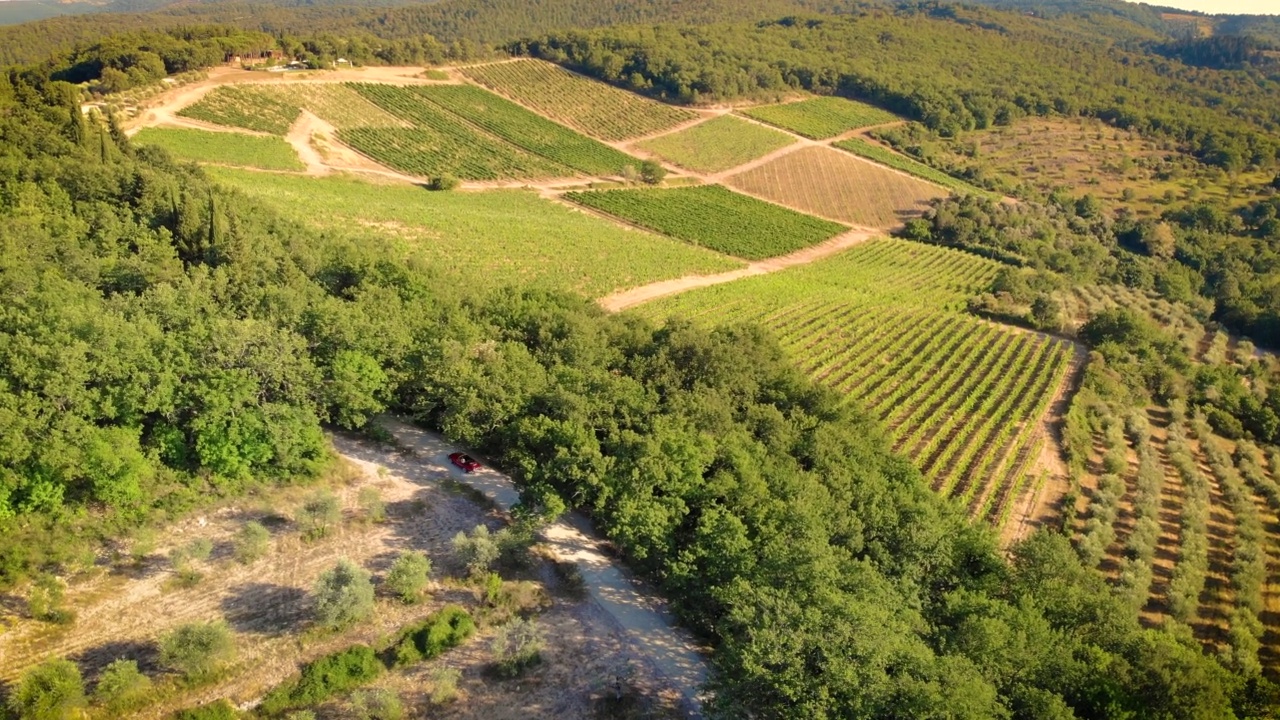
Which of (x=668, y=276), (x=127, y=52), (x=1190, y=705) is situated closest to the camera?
(x=1190, y=705)

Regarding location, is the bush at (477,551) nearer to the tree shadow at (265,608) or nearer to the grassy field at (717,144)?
the tree shadow at (265,608)

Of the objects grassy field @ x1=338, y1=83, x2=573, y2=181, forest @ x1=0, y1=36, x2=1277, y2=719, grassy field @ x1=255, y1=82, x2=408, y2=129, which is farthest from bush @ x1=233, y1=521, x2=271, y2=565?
grassy field @ x1=255, y1=82, x2=408, y2=129

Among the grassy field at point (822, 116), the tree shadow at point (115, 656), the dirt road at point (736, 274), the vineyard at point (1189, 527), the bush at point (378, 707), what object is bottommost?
the vineyard at point (1189, 527)

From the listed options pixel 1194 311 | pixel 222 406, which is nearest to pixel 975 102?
pixel 1194 311

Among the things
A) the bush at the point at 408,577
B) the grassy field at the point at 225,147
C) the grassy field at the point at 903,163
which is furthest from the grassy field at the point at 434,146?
the bush at the point at 408,577

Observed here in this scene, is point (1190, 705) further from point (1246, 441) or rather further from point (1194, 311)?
point (1194, 311)

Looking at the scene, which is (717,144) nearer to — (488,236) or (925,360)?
(488,236)

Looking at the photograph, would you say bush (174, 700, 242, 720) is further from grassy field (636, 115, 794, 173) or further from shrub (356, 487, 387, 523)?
grassy field (636, 115, 794, 173)
